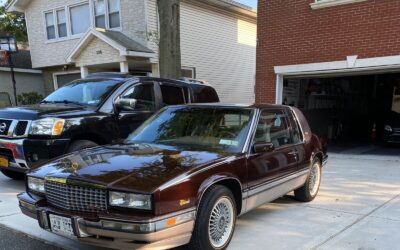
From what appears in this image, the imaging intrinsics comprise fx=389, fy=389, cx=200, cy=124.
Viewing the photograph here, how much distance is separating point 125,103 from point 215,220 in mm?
3487

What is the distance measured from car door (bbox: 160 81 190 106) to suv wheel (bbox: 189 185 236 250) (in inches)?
158

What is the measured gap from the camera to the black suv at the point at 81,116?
601cm

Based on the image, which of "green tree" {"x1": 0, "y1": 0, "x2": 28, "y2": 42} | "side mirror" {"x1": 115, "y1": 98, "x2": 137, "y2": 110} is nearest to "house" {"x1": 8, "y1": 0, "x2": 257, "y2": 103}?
"side mirror" {"x1": 115, "y1": 98, "x2": 137, "y2": 110}

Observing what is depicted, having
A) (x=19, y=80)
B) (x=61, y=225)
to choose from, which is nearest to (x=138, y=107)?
(x=61, y=225)

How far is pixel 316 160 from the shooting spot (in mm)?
6297

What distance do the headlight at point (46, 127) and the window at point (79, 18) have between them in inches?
495

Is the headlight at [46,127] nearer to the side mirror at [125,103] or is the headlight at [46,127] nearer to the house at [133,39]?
the side mirror at [125,103]

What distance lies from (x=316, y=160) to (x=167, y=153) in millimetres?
3087

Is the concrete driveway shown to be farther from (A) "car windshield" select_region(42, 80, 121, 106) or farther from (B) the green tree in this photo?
(B) the green tree

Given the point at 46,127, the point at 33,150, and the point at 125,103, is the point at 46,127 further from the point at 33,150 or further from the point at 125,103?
the point at 125,103

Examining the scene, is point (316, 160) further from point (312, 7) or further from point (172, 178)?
point (312, 7)

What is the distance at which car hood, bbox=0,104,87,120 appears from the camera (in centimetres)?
614

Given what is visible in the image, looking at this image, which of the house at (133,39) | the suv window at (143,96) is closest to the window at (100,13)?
the house at (133,39)

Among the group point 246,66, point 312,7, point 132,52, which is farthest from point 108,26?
point 312,7
